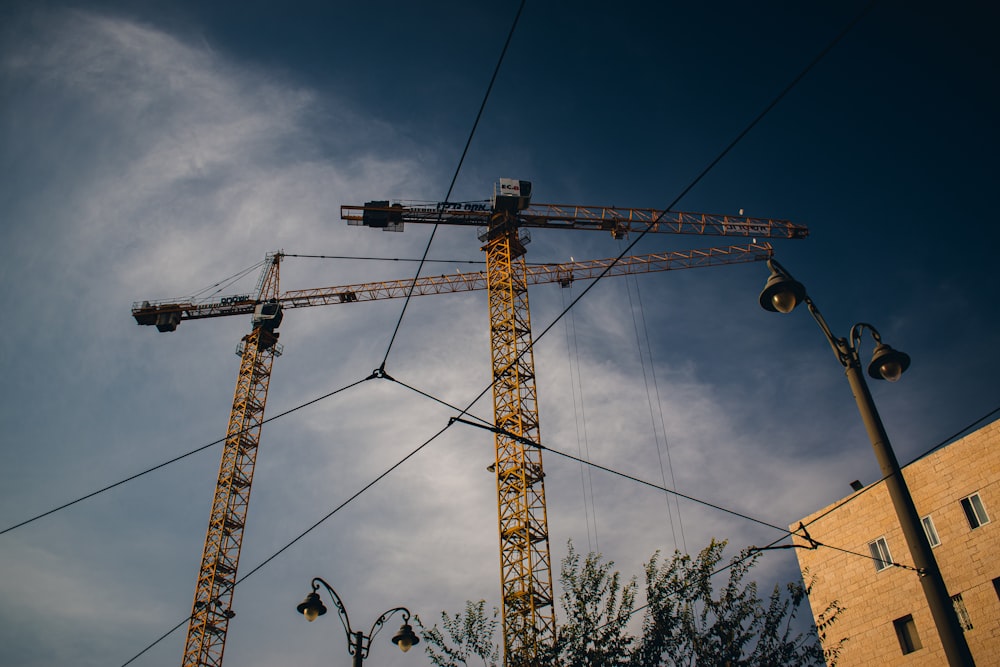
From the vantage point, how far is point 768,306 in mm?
8609

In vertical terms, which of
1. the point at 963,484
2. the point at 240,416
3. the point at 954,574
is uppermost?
the point at 240,416

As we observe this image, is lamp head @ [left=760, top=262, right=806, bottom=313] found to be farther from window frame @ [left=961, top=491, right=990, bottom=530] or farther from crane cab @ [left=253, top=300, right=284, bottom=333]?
crane cab @ [left=253, top=300, right=284, bottom=333]

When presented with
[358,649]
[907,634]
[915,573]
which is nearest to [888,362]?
[358,649]

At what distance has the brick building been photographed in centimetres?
2289

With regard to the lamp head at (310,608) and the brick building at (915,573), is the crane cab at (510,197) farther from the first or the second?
the lamp head at (310,608)

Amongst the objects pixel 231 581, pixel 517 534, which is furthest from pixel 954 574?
pixel 231 581

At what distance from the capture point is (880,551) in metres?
26.3

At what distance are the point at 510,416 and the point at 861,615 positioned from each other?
729 inches

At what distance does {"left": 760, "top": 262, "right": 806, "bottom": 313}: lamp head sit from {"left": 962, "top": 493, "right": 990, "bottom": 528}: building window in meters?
20.8

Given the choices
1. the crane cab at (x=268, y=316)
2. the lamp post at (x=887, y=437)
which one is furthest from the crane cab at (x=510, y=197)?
the lamp post at (x=887, y=437)

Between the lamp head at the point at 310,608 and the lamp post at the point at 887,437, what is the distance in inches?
455

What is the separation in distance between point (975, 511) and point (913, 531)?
2154cm

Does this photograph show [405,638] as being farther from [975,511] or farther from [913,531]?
[975,511]

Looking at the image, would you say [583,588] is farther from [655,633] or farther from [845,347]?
[845,347]
